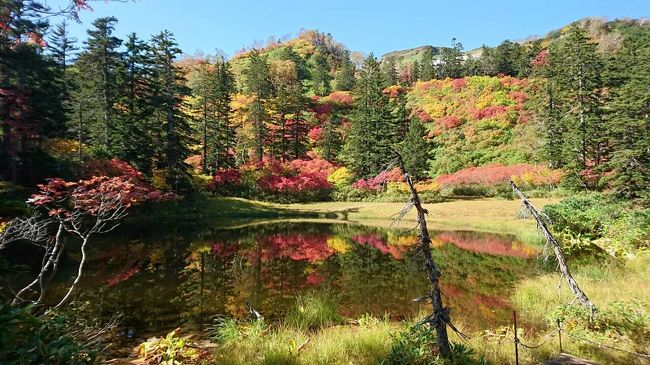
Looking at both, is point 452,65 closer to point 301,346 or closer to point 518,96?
point 518,96

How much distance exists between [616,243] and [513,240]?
670 cm

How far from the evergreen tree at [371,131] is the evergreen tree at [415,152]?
6.46ft

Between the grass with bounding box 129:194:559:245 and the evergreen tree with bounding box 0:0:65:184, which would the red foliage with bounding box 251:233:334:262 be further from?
the evergreen tree with bounding box 0:0:65:184

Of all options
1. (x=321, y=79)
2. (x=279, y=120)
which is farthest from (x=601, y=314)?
(x=321, y=79)

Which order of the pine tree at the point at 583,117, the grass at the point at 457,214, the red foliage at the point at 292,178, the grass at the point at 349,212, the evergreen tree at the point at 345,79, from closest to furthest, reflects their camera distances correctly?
the grass at the point at 457,214 < the grass at the point at 349,212 < the pine tree at the point at 583,117 < the red foliage at the point at 292,178 < the evergreen tree at the point at 345,79

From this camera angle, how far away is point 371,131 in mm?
46281

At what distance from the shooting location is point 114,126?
2997cm

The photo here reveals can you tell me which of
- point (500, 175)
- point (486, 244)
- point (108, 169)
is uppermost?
point (108, 169)

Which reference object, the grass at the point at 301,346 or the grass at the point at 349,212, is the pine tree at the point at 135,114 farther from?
the grass at the point at 301,346

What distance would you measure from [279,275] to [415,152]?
99.5ft

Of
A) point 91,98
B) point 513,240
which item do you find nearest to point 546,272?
point 513,240

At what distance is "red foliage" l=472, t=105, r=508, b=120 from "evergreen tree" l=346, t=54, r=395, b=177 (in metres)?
12.7

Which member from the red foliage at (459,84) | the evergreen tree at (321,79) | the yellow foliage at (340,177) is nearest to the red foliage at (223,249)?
the yellow foliage at (340,177)

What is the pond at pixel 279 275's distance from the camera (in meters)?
9.70
